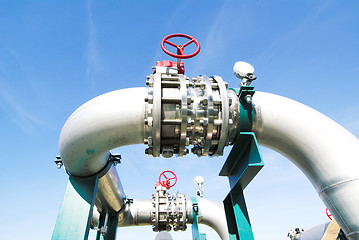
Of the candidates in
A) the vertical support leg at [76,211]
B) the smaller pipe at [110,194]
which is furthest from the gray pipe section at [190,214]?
the vertical support leg at [76,211]

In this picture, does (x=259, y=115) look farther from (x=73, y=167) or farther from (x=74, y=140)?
(x=73, y=167)

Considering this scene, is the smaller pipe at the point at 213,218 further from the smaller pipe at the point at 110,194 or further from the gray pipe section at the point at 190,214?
the smaller pipe at the point at 110,194

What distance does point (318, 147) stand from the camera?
6.91 ft

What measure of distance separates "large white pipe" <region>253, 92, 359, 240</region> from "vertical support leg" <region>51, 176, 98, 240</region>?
187 cm

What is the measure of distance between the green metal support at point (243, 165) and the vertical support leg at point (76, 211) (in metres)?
1.48

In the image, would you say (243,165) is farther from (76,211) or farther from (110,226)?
(110,226)

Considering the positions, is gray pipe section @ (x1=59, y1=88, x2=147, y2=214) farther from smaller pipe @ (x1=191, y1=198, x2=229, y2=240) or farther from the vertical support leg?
smaller pipe @ (x1=191, y1=198, x2=229, y2=240)

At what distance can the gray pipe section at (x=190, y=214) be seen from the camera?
16.4ft

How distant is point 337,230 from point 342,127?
2.11 m

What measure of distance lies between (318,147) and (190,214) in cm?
381

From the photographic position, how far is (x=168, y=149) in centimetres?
221

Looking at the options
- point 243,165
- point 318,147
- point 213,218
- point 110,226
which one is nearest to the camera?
point 318,147

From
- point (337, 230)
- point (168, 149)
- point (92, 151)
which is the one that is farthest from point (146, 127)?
point (337, 230)

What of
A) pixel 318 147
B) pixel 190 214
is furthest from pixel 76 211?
pixel 190 214
